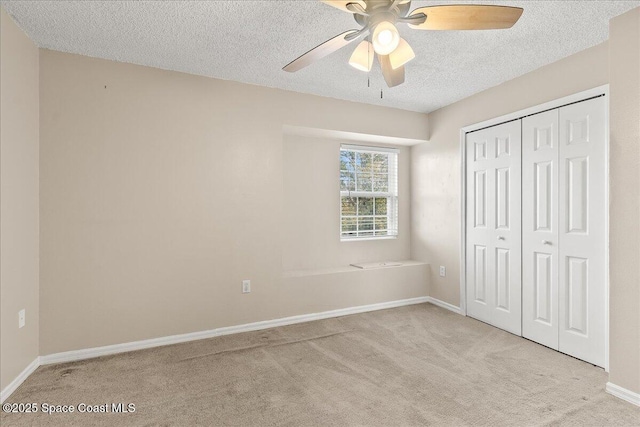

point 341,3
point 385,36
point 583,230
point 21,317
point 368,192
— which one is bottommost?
point 21,317

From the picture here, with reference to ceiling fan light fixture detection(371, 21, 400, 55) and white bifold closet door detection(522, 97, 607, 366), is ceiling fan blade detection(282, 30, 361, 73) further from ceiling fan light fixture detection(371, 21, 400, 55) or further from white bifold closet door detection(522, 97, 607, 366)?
white bifold closet door detection(522, 97, 607, 366)

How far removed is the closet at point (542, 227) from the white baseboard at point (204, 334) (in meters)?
1.16

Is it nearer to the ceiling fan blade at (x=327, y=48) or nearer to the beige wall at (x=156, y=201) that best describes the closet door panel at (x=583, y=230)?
the ceiling fan blade at (x=327, y=48)

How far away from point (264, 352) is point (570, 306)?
8.56ft

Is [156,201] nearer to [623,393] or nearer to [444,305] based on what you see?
[444,305]

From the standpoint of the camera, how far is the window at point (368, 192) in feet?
14.5

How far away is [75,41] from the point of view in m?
2.58

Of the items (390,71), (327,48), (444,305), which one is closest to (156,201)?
(327,48)

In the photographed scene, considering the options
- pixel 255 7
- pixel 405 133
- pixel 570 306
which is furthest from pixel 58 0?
pixel 570 306

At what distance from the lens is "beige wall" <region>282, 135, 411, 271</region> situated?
4.04m

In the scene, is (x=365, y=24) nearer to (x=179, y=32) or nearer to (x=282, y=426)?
(x=179, y=32)

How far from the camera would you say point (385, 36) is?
171 centimetres

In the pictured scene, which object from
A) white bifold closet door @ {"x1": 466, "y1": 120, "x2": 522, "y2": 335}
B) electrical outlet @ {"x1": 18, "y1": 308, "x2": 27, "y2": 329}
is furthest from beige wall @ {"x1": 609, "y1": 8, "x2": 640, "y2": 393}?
electrical outlet @ {"x1": 18, "y1": 308, "x2": 27, "y2": 329}

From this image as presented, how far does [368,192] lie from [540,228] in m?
2.04
